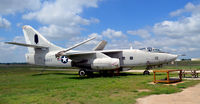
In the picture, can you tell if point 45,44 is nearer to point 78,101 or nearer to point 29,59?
point 29,59

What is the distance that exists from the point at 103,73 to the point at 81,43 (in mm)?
4163

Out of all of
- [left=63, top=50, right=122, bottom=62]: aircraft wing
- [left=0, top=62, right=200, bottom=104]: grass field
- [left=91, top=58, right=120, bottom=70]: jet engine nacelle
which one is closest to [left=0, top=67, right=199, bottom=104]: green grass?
[left=0, top=62, right=200, bottom=104]: grass field

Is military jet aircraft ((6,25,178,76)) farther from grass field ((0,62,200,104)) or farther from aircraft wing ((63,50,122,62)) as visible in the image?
grass field ((0,62,200,104))

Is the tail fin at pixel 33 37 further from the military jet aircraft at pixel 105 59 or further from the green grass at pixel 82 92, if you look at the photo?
the green grass at pixel 82 92

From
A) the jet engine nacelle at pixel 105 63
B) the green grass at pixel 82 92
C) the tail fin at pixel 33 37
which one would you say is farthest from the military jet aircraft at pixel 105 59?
the green grass at pixel 82 92

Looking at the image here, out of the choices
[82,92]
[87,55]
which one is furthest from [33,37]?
[82,92]

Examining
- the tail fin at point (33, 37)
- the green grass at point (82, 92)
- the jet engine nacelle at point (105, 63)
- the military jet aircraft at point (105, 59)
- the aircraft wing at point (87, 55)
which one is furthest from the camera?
the tail fin at point (33, 37)

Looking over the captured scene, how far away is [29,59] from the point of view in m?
23.1

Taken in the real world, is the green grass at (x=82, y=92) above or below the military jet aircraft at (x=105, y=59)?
below

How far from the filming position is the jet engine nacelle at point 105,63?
664 inches

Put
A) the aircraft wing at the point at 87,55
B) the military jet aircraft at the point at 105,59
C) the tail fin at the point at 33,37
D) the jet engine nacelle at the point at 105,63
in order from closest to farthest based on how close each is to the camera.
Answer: the jet engine nacelle at the point at 105,63
the military jet aircraft at the point at 105,59
the aircraft wing at the point at 87,55
the tail fin at the point at 33,37

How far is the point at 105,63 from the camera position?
17281 mm

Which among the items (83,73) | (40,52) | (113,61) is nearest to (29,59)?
(40,52)

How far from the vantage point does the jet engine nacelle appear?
16.9 metres
